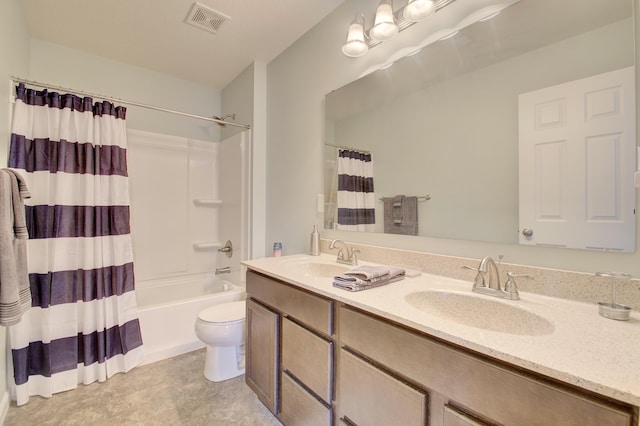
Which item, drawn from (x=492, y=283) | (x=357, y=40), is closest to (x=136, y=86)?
(x=357, y=40)

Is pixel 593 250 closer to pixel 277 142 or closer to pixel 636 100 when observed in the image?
pixel 636 100

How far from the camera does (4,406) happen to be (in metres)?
1.56

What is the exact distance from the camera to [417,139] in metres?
1.49

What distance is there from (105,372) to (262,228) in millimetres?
1489

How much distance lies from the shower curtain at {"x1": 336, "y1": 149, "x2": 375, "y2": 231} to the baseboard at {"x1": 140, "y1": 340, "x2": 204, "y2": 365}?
5.17 feet

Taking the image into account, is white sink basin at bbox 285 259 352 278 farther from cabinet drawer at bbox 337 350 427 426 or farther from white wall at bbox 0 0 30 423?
white wall at bbox 0 0 30 423

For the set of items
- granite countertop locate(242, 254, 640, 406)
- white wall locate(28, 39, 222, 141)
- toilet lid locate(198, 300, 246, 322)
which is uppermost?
white wall locate(28, 39, 222, 141)

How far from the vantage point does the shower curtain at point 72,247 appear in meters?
1.75

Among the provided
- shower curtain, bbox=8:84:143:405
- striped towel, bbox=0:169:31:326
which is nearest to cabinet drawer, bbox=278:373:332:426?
striped towel, bbox=0:169:31:326

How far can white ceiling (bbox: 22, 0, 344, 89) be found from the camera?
1907mm

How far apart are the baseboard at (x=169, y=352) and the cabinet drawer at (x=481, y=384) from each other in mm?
1862

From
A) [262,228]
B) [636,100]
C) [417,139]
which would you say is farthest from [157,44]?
[636,100]

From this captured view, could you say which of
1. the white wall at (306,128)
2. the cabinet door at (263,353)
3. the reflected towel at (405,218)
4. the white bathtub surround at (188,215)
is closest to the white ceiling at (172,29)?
the white wall at (306,128)

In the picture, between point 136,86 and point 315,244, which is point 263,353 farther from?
point 136,86
